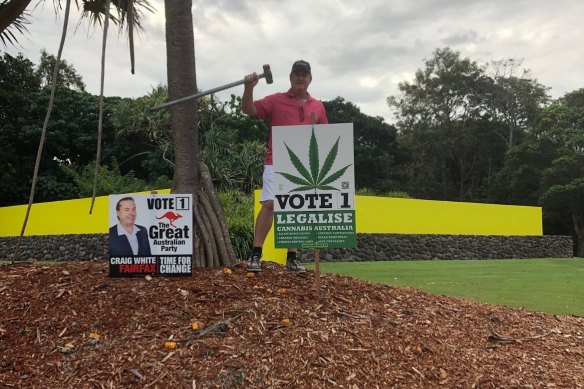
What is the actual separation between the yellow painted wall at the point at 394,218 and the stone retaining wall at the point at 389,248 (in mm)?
A: 609

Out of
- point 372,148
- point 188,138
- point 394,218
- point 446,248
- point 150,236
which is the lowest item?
point 446,248

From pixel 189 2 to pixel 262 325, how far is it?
3329 millimetres

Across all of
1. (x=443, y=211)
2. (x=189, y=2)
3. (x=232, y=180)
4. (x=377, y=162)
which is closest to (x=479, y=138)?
(x=377, y=162)

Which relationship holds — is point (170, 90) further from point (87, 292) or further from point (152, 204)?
point (87, 292)

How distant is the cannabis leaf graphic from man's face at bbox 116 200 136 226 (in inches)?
54.4

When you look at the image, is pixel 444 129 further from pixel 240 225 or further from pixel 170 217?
pixel 170 217

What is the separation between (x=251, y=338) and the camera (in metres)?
3.83

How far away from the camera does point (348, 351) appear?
3.75 meters

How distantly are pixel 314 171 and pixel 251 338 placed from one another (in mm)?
1518

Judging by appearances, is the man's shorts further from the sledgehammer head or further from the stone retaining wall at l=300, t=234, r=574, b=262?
the stone retaining wall at l=300, t=234, r=574, b=262

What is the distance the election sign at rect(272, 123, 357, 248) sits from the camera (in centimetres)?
466

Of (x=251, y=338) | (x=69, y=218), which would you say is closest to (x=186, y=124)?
(x=251, y=338)

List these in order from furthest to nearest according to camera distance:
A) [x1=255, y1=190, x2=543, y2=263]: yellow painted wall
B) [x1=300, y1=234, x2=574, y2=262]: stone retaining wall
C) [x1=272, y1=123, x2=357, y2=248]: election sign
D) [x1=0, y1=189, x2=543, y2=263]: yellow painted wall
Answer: [x1=255, y1=190, x2=543, y2=263]: yellow painted wall < [x1=0, y1=189, x2=543, y2=263]: yellow painted wall < [x1=300, y1=234, x2=574, y2=262]: stone retaining wall < [x1=272, y1=123, x2=357, y2=248]: election sign

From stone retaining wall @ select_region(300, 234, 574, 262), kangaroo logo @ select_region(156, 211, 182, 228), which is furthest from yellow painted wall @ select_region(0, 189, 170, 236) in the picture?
kangaroo logo @ select_region(156, 211, 182, 228)
